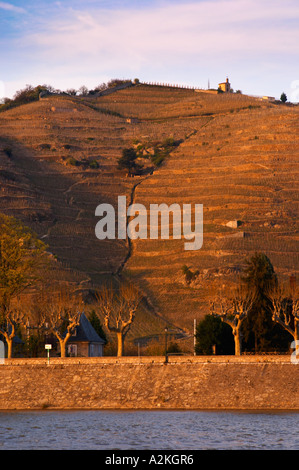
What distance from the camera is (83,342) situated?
78.4 m

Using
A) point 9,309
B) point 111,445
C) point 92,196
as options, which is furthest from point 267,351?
point 92,196

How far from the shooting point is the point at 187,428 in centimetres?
4794

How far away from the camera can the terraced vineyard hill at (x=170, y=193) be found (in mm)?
118812

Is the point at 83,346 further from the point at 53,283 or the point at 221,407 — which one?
the point at 53,283

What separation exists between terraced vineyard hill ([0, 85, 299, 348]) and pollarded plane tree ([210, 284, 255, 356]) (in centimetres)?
2019

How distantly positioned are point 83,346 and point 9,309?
8421 mm

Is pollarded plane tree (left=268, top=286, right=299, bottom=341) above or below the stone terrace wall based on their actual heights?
above

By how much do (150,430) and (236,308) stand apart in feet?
83.9

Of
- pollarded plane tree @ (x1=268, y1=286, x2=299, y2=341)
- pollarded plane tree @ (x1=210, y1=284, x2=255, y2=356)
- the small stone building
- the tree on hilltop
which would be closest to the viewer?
pollarded plane tree @ (x1=210, y1=284, x2=255, y2=356)

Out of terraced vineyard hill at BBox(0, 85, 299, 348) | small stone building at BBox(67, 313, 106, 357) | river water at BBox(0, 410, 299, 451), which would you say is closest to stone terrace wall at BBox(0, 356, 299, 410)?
river water at BBox(0, 410, 299, 451)

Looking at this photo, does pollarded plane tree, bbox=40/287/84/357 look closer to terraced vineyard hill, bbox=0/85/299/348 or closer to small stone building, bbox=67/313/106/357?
small stone building, bbox=67/313/106/357

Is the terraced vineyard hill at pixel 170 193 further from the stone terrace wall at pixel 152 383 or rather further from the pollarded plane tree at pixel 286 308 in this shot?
the stone terrace wall at pixel 152 383

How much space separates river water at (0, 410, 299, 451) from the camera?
4234cm

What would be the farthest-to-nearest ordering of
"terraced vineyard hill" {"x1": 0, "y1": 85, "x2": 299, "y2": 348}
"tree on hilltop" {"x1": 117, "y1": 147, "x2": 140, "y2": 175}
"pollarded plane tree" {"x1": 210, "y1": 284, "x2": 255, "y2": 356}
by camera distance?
1. "tree on hilltop" {"x1": 117, "y1": 147, "x2": 140, "y2": 175}
2. "terraced vineyard hill" {"x1": 0, "y1": 85, "x2": 299, "y2": 348}
3. "pollarded plane tree" {"x1": 210, "y1": 284, "x2": 255, "y2": 356}
